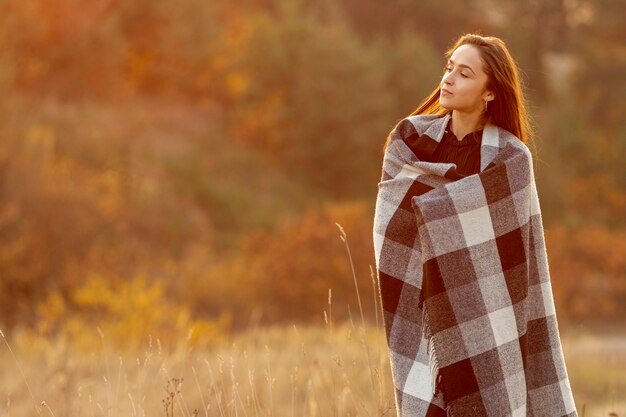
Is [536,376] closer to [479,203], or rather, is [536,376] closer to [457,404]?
[457,404]

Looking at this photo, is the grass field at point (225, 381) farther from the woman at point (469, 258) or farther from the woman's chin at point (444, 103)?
the woman's chin at point (444, 103)

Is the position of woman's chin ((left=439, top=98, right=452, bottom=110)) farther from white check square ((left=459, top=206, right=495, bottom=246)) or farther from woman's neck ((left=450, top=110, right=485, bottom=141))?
white check square ((left=459, top=206, right=495, bottom=246))

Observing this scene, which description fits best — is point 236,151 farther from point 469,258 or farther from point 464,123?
point 469,258

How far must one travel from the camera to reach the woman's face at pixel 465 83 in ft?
12.4

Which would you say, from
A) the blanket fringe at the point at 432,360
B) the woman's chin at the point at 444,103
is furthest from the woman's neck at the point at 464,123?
the blanket fringe at the point at 432,360

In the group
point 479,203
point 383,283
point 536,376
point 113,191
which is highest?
point 479,203

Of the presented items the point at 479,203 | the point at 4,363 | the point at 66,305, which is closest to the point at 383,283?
the point at 479,203

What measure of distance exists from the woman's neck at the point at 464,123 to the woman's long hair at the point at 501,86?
0.14 ft

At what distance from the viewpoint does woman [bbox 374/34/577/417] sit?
3607mm

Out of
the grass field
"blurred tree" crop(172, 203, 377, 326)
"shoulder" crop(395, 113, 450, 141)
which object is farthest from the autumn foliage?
"shoulder" crop(395, 113, 450, 141)

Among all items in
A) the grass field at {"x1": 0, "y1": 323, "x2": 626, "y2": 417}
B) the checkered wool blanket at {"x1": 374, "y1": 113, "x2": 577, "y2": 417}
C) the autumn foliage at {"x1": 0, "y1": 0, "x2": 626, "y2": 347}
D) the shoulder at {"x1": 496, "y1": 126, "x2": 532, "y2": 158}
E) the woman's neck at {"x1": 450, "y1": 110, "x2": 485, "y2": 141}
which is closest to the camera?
the checkered wool blanket at {"x1": 374, "y1": 113, "x2": 577, "y2": 417}

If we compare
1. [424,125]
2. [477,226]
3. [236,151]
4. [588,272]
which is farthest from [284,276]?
[477,226]

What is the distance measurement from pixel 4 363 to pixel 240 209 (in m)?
18.2

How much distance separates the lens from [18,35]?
2552 cm
